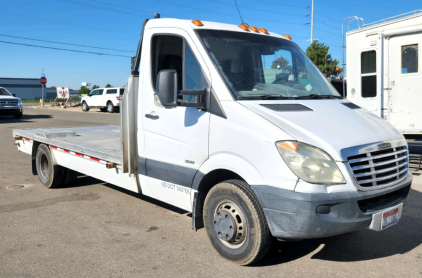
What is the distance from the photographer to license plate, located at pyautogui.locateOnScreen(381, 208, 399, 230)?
356cm

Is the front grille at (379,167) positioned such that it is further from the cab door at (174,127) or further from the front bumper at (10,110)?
the front bumper at (10,110)

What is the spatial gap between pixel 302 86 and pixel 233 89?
0.99 meters

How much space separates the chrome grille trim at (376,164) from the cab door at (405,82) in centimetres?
525

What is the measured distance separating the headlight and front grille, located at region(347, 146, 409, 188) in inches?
6.6

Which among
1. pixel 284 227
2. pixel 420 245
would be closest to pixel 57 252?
pixel 284 227

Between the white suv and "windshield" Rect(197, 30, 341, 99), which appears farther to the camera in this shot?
the white suv

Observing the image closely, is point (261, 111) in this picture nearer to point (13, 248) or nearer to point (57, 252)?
point (57, 252)

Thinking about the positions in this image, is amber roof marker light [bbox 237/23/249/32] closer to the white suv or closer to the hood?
the hood

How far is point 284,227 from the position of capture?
3389mm

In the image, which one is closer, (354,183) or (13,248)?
(354,183)

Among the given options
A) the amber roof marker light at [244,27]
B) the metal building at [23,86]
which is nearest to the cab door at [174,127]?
the amber roof marker light at [244,27]

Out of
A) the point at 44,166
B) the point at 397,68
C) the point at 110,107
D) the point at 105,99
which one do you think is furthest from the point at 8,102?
the point at 397,68

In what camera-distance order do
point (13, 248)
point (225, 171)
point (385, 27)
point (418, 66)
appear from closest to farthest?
point (225, 171) < point (13, 248) < point (418, 66) < point (385, 27)

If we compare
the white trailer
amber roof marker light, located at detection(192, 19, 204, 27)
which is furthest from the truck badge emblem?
the white trailer
